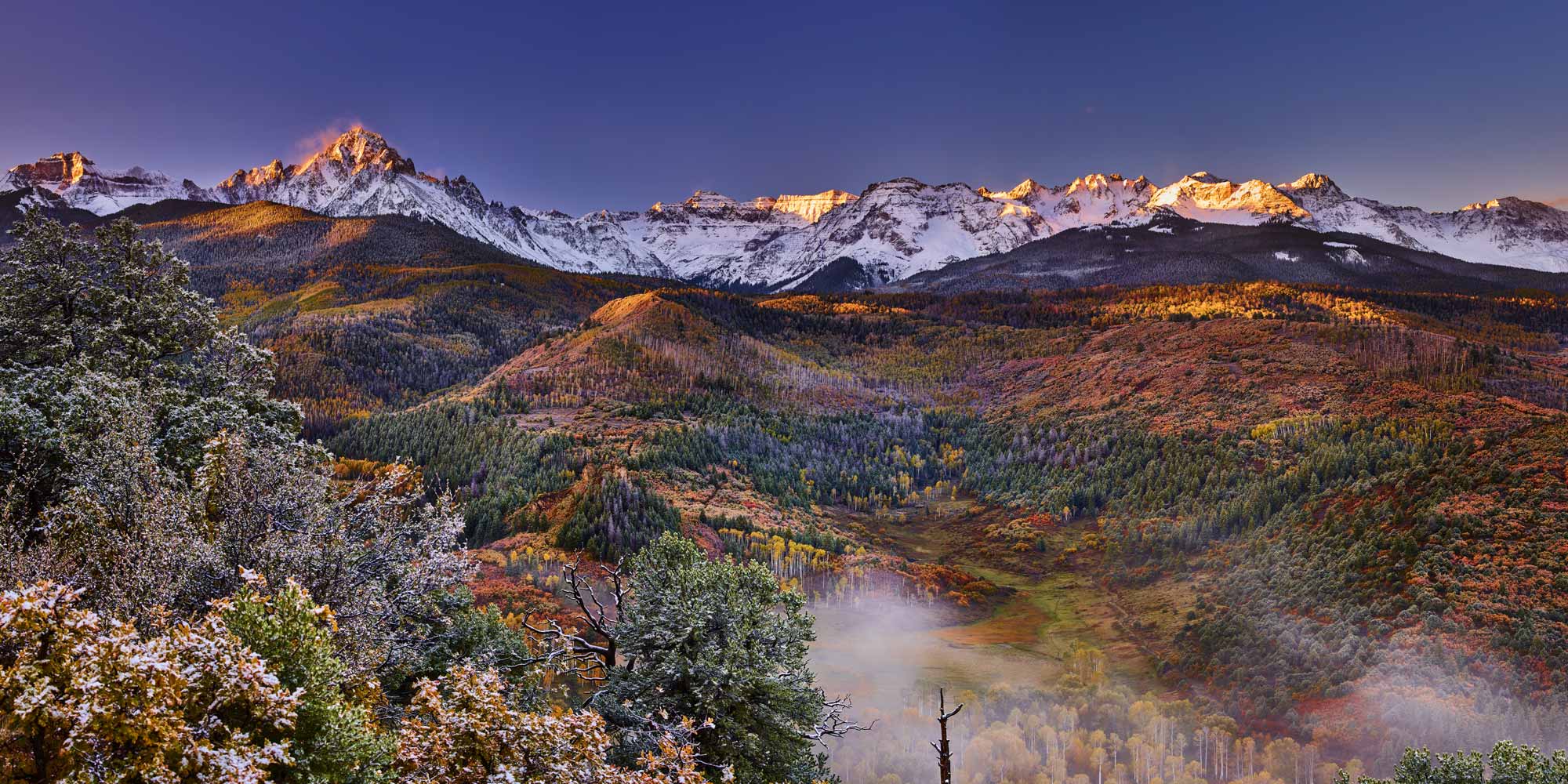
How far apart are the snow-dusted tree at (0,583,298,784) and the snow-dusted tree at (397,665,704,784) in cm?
233

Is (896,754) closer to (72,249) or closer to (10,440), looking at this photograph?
(10,440)

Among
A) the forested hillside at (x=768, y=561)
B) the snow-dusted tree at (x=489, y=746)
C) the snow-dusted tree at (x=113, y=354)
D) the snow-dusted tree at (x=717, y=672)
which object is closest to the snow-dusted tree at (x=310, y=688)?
the forested hillside at (x=768, y=561)

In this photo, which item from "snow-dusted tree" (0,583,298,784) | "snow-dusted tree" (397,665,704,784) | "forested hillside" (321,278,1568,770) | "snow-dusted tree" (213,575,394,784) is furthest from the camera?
"forested hillside" (321,278,1568,770)

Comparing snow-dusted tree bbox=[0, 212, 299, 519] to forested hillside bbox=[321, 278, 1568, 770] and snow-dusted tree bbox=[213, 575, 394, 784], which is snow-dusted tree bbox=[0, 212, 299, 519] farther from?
forested hillside bbox=[321, 278, 1568, 770]

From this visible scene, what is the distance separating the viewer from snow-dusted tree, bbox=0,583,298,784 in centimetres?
744

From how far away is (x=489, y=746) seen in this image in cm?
1051

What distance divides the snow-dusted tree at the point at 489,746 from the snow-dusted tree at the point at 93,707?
2.33 metres

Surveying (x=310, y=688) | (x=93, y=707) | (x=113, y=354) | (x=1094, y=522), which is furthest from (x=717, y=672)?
(x=1094, y=522)

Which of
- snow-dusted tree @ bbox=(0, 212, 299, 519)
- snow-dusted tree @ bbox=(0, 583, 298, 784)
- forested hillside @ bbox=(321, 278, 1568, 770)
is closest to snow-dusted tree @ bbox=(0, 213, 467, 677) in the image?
snow-dusted tree @ bbox=(0, 212, 299, 519)

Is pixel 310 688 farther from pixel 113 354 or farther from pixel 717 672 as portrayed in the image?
pixel 113 354

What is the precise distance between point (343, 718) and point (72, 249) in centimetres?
2707

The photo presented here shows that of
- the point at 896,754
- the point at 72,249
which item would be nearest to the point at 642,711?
the point at 896,754

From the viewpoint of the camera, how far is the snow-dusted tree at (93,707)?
744 centimetres

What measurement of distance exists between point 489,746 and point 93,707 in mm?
4555
